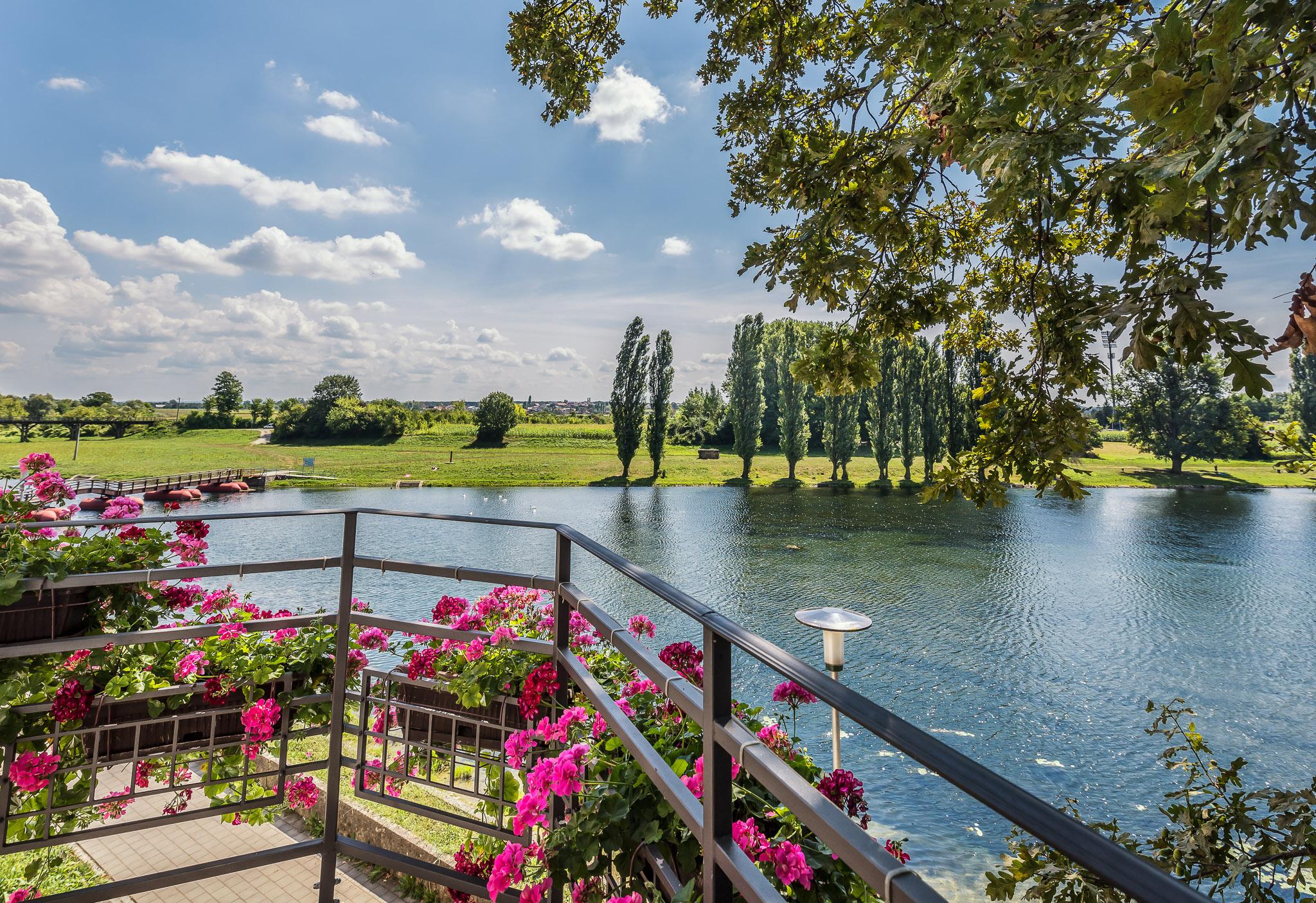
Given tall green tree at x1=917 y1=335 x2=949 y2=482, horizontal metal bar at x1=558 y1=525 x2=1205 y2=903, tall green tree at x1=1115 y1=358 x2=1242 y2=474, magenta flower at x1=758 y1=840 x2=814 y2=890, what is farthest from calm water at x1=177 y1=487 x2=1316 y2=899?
horizontal metal bar at x1=558 y1=525 x2=1205 y2=903

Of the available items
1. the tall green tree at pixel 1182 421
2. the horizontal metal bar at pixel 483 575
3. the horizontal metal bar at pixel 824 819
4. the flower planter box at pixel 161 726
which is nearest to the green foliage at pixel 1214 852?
the horizontal metal bar at pixel 824 819

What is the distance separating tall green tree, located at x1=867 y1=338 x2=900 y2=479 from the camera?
24.6m

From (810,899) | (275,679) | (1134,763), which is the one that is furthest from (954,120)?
(1134,763)

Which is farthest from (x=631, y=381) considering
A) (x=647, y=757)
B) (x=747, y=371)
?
(x=647, y=757)

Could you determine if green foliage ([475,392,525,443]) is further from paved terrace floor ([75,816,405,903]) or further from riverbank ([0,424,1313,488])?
paved terrace floor ([75,816,405,903])

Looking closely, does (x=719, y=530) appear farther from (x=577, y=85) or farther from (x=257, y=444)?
(x=257, y=444)

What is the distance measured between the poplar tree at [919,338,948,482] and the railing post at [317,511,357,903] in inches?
957

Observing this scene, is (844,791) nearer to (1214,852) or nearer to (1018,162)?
(1214,852)

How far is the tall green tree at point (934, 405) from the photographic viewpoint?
23.5 metres

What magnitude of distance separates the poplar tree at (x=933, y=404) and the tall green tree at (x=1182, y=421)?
19.3 ft

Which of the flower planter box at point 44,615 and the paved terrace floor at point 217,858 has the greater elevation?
the flower planter box at point 44,615

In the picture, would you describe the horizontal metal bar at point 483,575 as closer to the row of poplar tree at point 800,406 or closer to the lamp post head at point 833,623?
the lamp post head at point 833,623

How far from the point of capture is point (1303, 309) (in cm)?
106

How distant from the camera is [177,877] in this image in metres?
1.74
